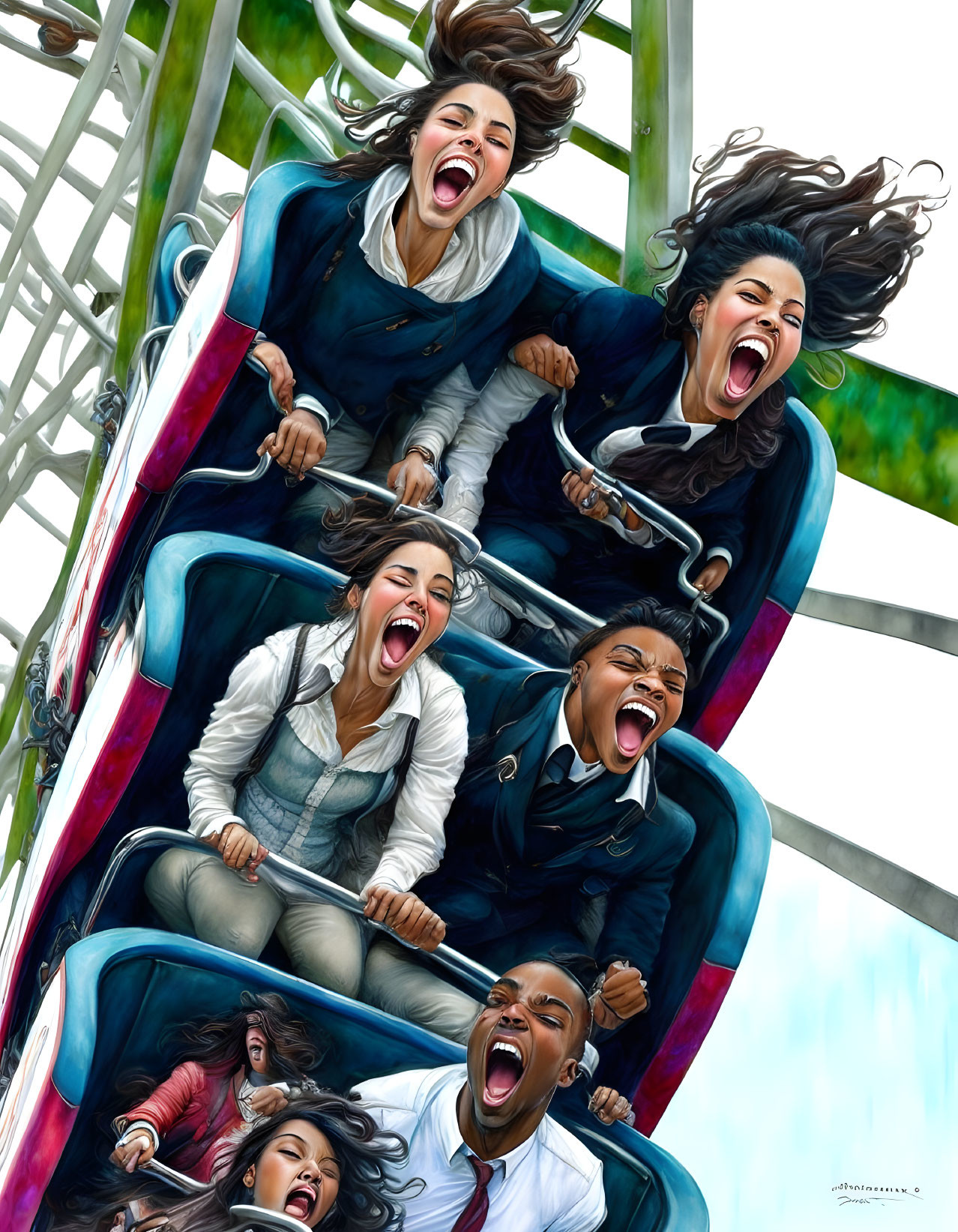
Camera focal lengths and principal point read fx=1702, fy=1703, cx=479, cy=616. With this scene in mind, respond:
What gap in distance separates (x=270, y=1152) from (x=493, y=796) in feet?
1.73

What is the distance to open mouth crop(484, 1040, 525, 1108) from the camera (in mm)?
2137

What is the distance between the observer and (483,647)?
230 cm

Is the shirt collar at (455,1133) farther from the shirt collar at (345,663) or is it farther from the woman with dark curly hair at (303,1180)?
the shirt collar at (345,663)

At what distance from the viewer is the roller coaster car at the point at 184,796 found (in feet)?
7.14

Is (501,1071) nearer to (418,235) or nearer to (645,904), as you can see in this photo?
(645,904)

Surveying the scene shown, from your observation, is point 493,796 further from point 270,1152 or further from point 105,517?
point 105,517

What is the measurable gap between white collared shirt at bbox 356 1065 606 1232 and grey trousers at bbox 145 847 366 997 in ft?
0.48

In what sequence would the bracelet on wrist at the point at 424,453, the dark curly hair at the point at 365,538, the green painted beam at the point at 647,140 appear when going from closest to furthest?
the dark curly hair at the point at 365,538
the bracelet on wrist at the point at 424,453
the green painted beam at the point at 647,140

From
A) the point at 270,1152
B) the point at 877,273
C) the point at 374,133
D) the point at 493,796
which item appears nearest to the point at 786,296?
the point at 877,273

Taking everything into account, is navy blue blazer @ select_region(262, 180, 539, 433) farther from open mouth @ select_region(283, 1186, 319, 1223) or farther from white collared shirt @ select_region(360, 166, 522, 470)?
open mouth @ select_region(283, 1186, 319, 1223)

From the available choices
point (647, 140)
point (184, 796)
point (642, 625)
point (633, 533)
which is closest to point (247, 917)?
point (184, 796)

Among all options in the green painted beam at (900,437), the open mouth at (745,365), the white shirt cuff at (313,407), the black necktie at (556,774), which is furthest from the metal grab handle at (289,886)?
the green painted beam at (900,437)

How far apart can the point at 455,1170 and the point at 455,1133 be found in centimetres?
4

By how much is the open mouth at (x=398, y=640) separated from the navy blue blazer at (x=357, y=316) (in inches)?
12.9
